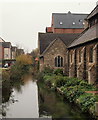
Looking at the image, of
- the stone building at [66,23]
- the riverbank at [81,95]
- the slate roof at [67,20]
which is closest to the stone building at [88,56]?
the riverbank at [81,95]

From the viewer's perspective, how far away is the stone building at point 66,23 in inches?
2183

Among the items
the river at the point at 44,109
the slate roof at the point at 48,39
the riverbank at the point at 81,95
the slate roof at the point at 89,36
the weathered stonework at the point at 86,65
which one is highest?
the slate roof at the point at 48,39

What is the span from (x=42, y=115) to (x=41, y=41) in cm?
2769

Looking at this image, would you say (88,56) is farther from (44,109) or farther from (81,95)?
(44,109)

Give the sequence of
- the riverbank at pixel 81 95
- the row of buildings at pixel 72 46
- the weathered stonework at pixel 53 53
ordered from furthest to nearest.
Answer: the weathered stonework at pixel 53 53
the row of buildings at pixel 72 46
the riverbank at pixel 81 95

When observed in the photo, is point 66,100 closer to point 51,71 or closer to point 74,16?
point 51,71

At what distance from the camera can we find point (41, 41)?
38.8 meters

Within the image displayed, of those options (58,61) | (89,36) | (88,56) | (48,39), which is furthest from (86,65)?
(48,39)

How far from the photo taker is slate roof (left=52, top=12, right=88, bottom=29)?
55.4 meters

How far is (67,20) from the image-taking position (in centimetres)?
5691

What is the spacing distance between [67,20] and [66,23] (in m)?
1.00

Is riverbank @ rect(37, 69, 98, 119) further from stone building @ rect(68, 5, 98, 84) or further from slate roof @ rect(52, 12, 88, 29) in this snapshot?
slate roof @ rect(52, 12, 88, 29)

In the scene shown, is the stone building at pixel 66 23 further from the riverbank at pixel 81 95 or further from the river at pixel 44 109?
the river at pixel 44 109

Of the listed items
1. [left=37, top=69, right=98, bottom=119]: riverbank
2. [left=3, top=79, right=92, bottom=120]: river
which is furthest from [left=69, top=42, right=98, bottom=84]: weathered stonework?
[left=3, top=79, right=92, bottom=120]: river
